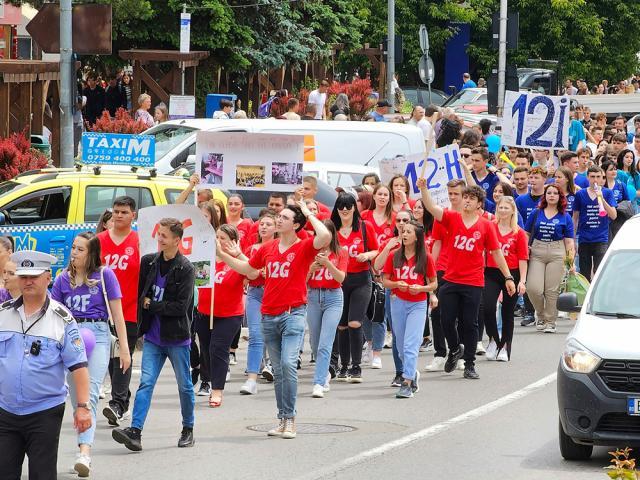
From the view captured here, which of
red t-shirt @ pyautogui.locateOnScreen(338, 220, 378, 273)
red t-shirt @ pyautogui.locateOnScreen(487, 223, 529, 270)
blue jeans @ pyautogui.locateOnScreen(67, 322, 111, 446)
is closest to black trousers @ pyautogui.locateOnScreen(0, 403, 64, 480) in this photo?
blue jeans @ pyautogui.locateOnScreen(67, 322, 111, 446)

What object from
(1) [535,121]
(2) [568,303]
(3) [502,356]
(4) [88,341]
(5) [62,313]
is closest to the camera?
(5) [62,313]

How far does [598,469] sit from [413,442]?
163 cm

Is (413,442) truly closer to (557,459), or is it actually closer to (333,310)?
(557,459)

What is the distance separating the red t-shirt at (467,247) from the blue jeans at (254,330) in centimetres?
200

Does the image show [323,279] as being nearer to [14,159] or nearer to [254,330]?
[254,330]

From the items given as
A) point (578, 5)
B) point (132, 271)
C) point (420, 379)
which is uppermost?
point (578, 5)

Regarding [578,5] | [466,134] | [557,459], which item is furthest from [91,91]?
[578,5]

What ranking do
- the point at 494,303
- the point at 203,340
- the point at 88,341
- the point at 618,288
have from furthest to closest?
the point at 494,303 → the point at 203,340 → the point at 618,288 → the point at 88,341

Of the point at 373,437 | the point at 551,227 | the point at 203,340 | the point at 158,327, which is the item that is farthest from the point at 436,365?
the point at 158,327

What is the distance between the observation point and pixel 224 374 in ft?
44.2

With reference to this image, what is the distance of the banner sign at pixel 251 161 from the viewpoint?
593 inches

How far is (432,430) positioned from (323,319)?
2.27 meters

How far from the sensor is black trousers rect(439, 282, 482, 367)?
50.1 ft

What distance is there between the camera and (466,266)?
1522cm
